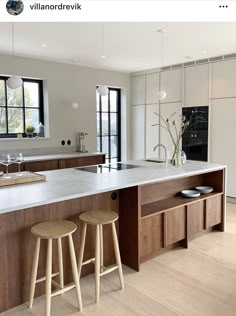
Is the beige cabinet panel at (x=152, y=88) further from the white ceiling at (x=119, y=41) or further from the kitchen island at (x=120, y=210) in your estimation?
the kitchen island at (x=120, y=210)

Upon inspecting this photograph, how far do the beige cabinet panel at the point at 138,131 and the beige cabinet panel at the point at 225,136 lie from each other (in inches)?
70.6

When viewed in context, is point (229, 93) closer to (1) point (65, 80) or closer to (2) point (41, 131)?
(1) point (65, 80)

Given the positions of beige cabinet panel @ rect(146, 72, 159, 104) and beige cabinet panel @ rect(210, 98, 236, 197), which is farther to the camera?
beige cabinet panel @ rect(146, 72, 159, 104)

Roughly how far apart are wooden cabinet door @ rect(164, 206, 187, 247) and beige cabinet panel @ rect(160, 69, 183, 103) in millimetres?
3406

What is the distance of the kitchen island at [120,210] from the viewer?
7.83 ft

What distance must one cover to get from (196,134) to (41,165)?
3126 millimetres

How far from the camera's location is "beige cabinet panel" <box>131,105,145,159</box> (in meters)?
7.12

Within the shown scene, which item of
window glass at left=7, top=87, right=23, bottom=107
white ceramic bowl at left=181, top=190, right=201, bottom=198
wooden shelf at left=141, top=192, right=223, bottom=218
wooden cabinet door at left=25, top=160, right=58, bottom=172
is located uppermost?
window glass at left=7, top=87, right=23, bottom=107

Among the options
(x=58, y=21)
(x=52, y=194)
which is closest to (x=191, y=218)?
(x=52, y=194)

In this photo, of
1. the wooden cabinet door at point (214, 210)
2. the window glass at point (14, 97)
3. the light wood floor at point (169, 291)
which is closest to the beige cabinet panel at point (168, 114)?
the wooden cabinet door at point (214, 210)

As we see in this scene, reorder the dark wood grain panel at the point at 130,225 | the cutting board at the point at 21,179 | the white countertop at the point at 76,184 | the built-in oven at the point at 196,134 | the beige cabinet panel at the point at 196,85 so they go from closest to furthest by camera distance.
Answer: the white countertop at the point at 76,184
the cutting board at the point at 21,179
the dark wood grain panel at the point at 130,225
the beige cabinet panel at the point at 196,85
the built-in oven at the point at 196,134

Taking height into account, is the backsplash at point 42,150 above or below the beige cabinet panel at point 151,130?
below

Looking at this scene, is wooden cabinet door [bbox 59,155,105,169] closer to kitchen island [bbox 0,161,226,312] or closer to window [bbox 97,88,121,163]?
window [bbox 97,88,121,163]

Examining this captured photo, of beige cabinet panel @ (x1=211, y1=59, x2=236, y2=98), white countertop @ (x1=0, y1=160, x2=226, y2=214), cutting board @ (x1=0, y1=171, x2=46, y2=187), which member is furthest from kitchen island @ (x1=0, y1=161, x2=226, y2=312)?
beige cabinet panel @ (x1=211, y1=59, x2=236, y2=98)
